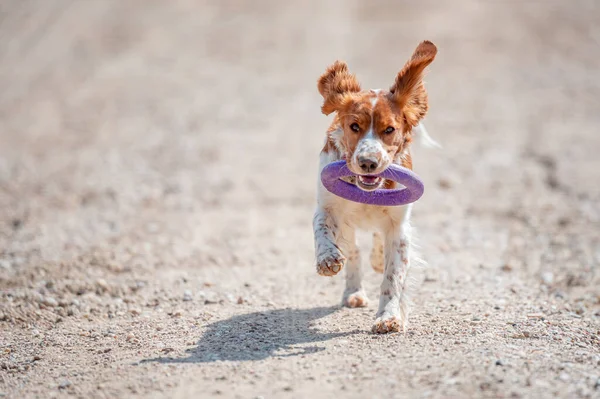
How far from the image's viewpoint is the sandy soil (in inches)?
195

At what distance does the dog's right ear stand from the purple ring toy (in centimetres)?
57

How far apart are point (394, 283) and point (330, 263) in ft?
2.19

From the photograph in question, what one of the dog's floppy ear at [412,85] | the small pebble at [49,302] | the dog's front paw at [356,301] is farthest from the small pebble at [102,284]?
the dog's floppy ear at [412,85]

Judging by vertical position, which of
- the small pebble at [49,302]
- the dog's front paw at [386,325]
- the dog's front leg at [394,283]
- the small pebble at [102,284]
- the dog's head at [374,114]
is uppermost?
the dog's head at [374,114]

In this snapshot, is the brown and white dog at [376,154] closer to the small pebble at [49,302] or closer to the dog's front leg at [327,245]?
the dog's front leg at [327,245]

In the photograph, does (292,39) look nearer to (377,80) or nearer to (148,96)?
(377,80)

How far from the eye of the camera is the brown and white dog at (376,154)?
5449mm

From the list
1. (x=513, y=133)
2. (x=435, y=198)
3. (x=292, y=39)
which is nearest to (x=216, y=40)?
(x=292, y=39)

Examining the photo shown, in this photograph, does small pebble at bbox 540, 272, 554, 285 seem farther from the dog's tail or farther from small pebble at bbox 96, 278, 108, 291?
small pebble at bbox 96, 278, 108, 291

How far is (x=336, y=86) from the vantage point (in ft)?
19.7

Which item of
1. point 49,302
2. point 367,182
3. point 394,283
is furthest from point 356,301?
point 49,302

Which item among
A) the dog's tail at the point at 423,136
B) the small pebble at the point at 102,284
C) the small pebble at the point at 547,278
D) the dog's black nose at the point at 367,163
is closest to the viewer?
the dog's black nose at the point at 367,163

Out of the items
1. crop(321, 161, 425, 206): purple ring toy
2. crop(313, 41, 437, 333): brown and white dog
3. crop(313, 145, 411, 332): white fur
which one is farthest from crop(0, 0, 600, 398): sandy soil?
crop(321, 161, 425, 206): purple ring toy

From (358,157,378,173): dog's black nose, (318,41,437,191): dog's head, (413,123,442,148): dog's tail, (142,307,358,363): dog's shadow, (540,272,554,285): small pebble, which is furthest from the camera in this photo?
(540,272,554,285): small pebble
